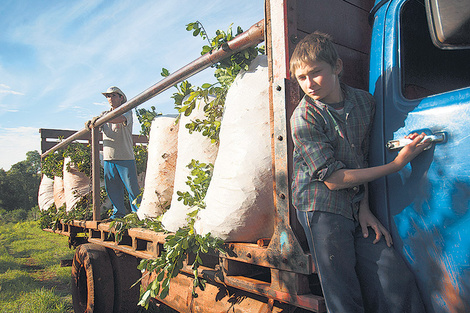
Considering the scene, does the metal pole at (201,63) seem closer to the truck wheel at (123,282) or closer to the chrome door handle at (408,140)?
the truck wheel at (123,282)

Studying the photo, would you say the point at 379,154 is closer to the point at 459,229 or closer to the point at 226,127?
the point at 459,229

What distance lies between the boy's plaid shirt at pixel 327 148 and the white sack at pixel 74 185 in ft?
14.4

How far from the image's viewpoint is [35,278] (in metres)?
5.72

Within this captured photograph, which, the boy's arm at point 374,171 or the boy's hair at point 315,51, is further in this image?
the boy's hair at point 315,51

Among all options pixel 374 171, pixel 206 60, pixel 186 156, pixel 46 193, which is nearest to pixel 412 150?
pixel 374 171

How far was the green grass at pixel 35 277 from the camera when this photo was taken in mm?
4179

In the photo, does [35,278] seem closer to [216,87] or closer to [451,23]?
[216,87]

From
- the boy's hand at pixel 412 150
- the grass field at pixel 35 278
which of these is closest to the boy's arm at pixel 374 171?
the boy's hand at pixel 412 150

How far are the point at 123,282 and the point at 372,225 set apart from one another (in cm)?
268

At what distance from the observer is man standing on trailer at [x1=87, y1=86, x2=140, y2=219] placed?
4.58 metres

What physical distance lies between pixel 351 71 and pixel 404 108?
533 millimetres

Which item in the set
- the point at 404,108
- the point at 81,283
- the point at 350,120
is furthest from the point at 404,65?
the point at 81,283

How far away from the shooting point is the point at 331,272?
1330 millimetres

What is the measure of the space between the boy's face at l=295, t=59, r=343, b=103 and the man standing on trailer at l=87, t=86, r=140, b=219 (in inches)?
135
